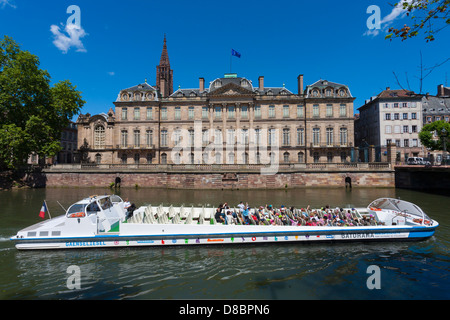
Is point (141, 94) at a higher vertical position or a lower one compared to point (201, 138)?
higher

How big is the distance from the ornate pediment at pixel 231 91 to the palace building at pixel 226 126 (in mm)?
169

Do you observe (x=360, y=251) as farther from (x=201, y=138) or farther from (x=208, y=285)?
(x=201, y=138)

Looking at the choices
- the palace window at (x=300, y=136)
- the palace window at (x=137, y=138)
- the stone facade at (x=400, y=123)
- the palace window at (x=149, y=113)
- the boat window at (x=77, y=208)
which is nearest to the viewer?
the boat window at (x=77, y=208)

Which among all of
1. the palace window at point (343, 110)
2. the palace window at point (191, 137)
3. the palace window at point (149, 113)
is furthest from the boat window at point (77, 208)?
the palace window at point (343, 110)

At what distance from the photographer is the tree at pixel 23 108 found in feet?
98.9

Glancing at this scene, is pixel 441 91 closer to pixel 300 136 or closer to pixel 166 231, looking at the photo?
pixel 300 136

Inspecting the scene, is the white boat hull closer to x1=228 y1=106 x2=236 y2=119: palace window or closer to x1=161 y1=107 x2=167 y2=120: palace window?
x1=228 y1=106 x2=236 y2=119: palace window

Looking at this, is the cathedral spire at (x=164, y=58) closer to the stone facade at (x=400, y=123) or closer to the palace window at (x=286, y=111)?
the palace window at (x=286, y=111)

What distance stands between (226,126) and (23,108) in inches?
1156

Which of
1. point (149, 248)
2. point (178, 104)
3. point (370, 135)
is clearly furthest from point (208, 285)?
point (370, 135)

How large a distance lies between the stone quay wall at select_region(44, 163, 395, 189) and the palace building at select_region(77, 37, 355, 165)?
8.09 metres

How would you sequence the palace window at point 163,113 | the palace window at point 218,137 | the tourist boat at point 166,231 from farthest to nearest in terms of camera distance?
the palace window at point 163,113, the palace window at point 218,137, the tourist boat at point 166,231

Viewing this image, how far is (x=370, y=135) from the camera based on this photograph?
52281 millimetres

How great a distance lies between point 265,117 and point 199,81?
1415cm
